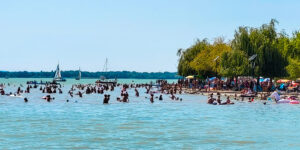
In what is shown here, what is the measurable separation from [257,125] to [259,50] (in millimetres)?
38243

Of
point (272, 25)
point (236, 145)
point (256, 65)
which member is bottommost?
point (236, 145)

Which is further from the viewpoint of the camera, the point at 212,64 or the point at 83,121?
the point at 212,64

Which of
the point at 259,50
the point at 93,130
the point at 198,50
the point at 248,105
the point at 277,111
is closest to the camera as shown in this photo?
the point at 93,130

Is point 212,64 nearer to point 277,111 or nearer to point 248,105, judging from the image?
point 248,105

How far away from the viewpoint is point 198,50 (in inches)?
4483

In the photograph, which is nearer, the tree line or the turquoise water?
the turquoise water

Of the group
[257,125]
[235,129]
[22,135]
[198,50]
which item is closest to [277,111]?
[257,125]

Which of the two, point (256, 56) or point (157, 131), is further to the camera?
point (256, 56)

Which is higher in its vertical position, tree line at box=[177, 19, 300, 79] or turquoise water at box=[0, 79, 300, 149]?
tree line at box=[177, 19, 300, 79]

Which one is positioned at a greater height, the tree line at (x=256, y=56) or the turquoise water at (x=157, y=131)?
the tree line at (x=256, y=56)

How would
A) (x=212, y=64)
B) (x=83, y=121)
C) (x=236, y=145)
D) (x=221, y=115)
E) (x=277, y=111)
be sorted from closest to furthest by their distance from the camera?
(x=236, y=145)
(x=83, y=121)
(x=221, y=115)
(x=277, y=111)
(x=212, y=64)

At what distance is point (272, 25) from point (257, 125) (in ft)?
138

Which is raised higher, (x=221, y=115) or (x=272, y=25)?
(x=272, y=25)

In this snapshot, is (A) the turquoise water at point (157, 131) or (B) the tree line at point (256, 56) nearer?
(A) the turquoise water at point (157, 131)
